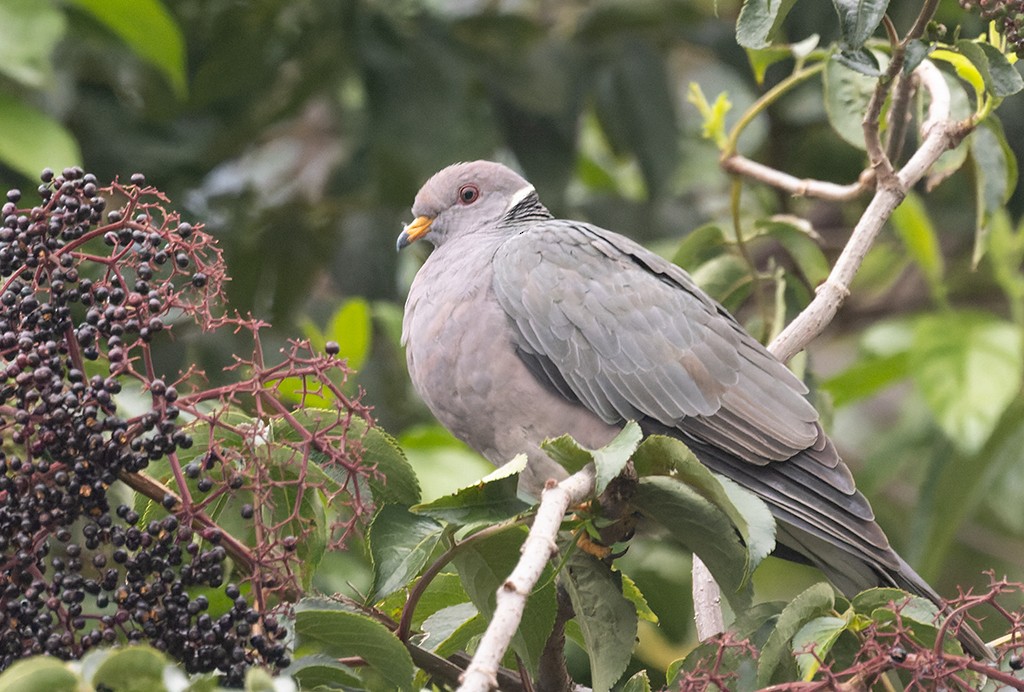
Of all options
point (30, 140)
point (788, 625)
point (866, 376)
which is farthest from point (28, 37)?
point (866, 376)

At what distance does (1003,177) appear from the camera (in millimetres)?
2854

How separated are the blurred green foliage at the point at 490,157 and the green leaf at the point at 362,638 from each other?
186cm

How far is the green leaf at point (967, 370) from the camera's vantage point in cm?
383

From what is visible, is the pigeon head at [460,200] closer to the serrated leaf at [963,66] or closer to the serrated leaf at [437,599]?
the serrated leaf at [963,66]

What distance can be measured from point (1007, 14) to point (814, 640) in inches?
44.1

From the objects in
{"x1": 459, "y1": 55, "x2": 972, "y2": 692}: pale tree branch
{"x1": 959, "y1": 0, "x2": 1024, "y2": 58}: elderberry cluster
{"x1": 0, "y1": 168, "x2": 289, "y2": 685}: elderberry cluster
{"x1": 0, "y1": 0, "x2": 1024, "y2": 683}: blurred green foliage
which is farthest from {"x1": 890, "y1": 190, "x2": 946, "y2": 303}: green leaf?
{"x1": 0, "y1": 168, "x2": 289, "y2": 685}: elderberry cluster

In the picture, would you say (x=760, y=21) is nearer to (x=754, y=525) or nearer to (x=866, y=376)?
(x=754, y=525)

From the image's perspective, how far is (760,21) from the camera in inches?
88.1

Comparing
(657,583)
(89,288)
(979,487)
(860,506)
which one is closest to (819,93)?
(979,487)

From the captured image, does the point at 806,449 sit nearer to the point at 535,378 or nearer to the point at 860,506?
the point at 860,506

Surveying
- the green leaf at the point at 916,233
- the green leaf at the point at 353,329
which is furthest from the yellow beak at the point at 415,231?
the green leaf at the point at 916,233

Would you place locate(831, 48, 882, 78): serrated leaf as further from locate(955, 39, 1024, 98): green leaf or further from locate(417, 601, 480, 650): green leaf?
locate(417, 601, 480, 650): green leaf

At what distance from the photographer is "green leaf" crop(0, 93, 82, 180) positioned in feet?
10.6

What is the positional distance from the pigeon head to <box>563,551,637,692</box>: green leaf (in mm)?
1588
